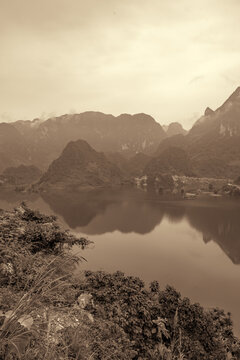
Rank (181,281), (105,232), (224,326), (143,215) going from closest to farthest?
(224,326), (181,281), (105,232), (143,215)

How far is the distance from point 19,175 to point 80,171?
2837 cm

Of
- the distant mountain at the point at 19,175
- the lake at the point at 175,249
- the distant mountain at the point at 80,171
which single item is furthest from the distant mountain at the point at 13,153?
the lake at the point at 175,249

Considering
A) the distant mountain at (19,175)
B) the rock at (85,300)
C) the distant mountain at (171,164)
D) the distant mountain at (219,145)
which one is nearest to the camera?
the rock at (85,300)

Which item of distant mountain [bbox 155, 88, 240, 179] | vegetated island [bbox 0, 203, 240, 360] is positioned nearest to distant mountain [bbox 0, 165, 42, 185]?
distant mountain [bbox 155, 88, 240, 179]

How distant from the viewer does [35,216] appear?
48.3 feet

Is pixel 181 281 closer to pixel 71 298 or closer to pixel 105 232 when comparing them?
pixel 71 298

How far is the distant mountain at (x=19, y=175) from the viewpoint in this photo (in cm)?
9475

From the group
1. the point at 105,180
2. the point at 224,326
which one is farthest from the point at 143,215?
the point at 105,180

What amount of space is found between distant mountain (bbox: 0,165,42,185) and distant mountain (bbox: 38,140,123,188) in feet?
35.7

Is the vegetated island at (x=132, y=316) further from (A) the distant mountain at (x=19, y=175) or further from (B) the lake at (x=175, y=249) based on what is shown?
(A) the distant mountain at (x=19, y=175)

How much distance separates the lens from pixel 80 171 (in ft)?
326

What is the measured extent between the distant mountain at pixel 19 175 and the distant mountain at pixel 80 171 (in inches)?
428

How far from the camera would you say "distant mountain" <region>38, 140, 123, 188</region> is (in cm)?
9138

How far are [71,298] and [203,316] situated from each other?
139 inches
